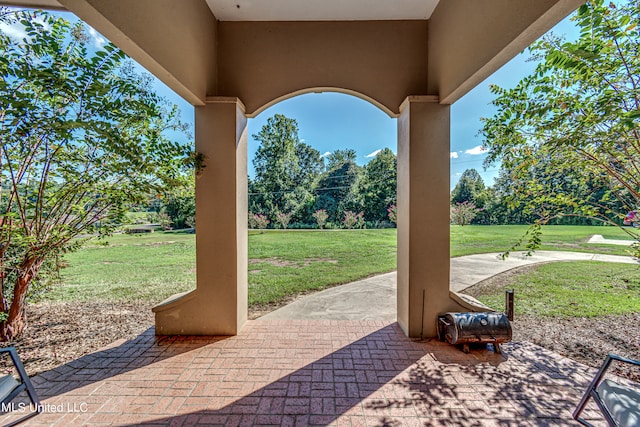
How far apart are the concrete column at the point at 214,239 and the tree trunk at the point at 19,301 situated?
147cm

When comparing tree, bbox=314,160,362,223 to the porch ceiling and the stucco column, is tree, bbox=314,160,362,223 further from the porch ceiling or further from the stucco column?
the porch ceiling

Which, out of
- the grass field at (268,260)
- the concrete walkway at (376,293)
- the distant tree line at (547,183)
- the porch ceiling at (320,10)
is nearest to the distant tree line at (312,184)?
the grass field at (268,260)

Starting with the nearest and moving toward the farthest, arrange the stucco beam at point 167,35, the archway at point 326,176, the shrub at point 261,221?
the stucco beam at point 167,35 < the archway at point 326,176 < the shrub at point 261,221

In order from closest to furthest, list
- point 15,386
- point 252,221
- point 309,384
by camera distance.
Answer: point 15,386 < point 309,384 < point 252,221

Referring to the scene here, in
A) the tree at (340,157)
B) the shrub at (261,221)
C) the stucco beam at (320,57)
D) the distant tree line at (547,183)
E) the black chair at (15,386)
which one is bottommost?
the black chair at (15,386)

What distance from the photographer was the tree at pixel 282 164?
43.4ft

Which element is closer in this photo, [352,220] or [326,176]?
[352,220]

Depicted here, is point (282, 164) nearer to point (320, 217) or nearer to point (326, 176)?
point (326, 176)

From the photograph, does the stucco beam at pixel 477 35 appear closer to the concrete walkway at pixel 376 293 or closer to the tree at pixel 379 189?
the concrete walkway at pixel 376 293

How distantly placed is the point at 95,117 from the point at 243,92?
5.29ft

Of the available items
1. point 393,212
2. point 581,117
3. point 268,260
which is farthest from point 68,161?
point 393,212

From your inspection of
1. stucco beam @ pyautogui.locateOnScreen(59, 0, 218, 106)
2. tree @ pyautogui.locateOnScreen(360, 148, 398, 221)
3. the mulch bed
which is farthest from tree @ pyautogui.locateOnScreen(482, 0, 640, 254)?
tree @ pyautogui.locateOnScreen(360, 148, 398, 221)

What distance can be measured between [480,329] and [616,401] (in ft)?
3.89

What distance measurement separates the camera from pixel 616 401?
1.54 meters
